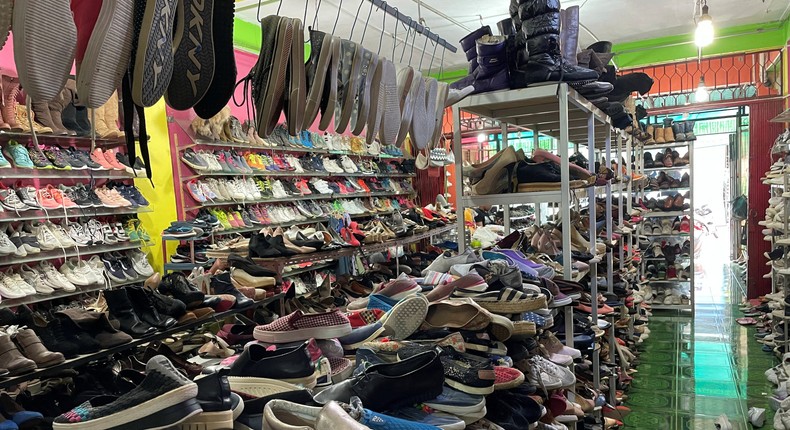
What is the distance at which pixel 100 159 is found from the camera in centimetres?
492

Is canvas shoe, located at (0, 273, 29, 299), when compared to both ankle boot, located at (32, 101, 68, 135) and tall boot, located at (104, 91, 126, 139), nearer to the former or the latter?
ankle boot, located at (32, 101, 68, 135)

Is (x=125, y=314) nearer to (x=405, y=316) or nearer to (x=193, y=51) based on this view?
(x=405, y=316)

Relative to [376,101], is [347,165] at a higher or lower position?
higher

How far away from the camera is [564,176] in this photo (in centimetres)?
265

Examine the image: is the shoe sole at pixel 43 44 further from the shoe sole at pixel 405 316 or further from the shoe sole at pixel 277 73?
the shoe sole at pixel 405 316

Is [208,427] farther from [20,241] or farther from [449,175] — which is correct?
[449,175]

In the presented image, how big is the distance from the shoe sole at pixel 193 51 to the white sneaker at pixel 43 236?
379 centimetres

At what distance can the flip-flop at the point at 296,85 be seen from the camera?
5.83ft

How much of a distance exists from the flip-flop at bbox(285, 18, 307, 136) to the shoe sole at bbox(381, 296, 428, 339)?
0.72 m

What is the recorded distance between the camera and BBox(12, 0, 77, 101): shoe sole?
1024 mm

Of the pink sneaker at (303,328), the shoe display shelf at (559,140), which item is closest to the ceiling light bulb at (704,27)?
the shoe display shelf at (559,140)

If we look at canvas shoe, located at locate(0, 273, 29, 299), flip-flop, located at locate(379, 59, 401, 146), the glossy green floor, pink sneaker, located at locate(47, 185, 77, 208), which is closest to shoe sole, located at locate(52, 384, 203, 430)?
flip-flop, located at locate(379, 59, 401, 146)

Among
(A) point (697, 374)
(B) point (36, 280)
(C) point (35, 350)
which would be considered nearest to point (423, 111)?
(C) point (35, 350)

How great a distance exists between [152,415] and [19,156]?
13.9 feet
